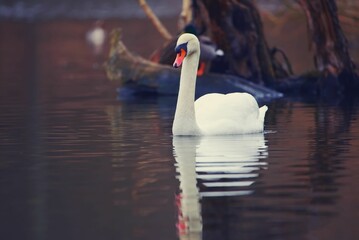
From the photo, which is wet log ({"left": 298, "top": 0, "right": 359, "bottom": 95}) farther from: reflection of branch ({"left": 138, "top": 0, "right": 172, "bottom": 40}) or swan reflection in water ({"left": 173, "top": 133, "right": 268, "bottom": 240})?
swan reflection in water ({"left": 173, "top": 133, "right": 268, "bottom": 240})

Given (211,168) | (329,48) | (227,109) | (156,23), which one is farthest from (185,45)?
(156,23)

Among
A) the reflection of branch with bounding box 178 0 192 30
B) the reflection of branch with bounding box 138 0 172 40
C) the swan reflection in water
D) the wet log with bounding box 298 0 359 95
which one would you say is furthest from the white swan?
the reflection of branch with bounding box 138 0 172 40

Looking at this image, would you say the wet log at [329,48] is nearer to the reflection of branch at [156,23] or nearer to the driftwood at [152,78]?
the driftwood at [152,78]

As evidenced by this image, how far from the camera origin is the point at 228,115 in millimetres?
15711

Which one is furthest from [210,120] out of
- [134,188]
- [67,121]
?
[134,188]

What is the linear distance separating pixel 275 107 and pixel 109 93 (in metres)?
5.42

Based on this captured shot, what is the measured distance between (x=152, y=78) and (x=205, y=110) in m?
8.42

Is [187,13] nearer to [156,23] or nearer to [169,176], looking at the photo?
[156,23]

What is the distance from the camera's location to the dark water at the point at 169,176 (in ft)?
31.2

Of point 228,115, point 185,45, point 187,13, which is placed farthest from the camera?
point 187,13

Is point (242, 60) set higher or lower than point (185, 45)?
lower

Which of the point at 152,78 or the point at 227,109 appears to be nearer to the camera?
the point at 227,109

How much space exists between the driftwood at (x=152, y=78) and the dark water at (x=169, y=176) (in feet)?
6.18

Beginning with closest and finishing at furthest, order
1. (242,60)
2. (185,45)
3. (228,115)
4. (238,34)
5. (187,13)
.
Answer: (228,115) < (185,45) < (238,34) < (242,60) < (187,13)
